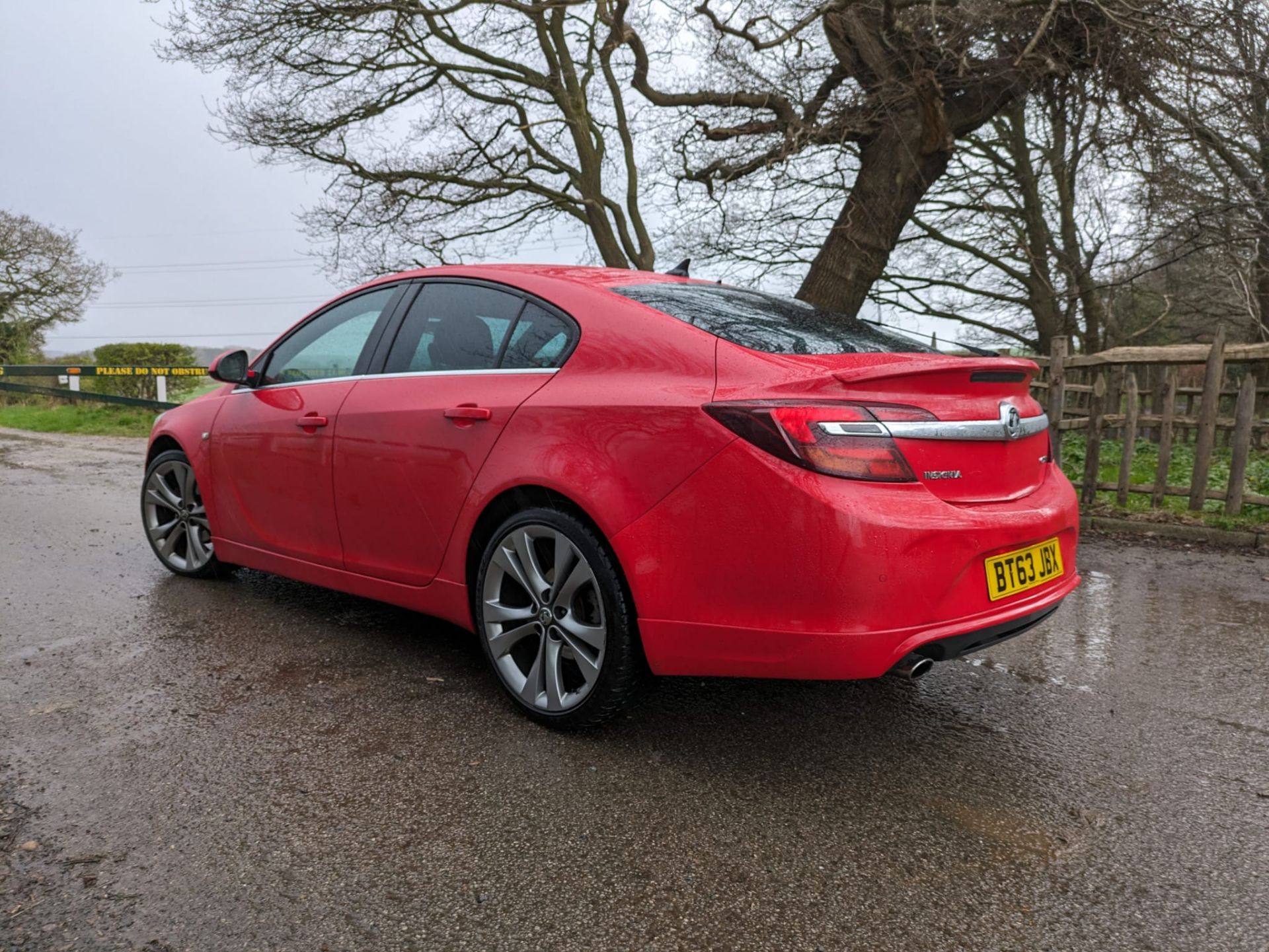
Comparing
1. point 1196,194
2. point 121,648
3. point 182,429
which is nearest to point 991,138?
point 1196,194

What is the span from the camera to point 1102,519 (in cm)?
737

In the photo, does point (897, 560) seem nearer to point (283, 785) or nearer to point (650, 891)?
point (650, 891)

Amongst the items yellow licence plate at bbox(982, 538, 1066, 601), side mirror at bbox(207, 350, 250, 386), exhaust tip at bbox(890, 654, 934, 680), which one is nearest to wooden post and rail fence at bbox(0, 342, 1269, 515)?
yellow licence plate at bbox(982, 538, 1066, 601)

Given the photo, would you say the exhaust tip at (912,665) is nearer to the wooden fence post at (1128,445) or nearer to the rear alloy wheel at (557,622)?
the rear alloy wheel at (557,622)

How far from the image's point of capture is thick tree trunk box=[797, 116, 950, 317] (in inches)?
432

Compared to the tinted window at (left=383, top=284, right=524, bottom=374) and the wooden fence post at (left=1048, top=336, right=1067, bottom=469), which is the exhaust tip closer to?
the tinted window at (left=383, top=284, right=524, bottom=374)

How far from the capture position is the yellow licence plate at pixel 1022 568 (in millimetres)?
2615

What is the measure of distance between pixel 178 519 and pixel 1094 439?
6761mm

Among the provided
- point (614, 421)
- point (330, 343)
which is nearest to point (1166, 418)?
point (614, 421)

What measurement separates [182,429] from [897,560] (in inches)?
146

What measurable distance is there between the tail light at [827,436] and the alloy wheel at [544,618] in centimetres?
67

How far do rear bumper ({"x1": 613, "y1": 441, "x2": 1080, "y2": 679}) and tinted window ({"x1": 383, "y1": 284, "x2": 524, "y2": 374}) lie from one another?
102cm

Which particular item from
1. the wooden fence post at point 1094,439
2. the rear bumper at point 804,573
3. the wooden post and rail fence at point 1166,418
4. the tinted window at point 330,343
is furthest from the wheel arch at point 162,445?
the wooden fence post at point 1094,439

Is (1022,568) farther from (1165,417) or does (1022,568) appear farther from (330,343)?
(1165,417)
